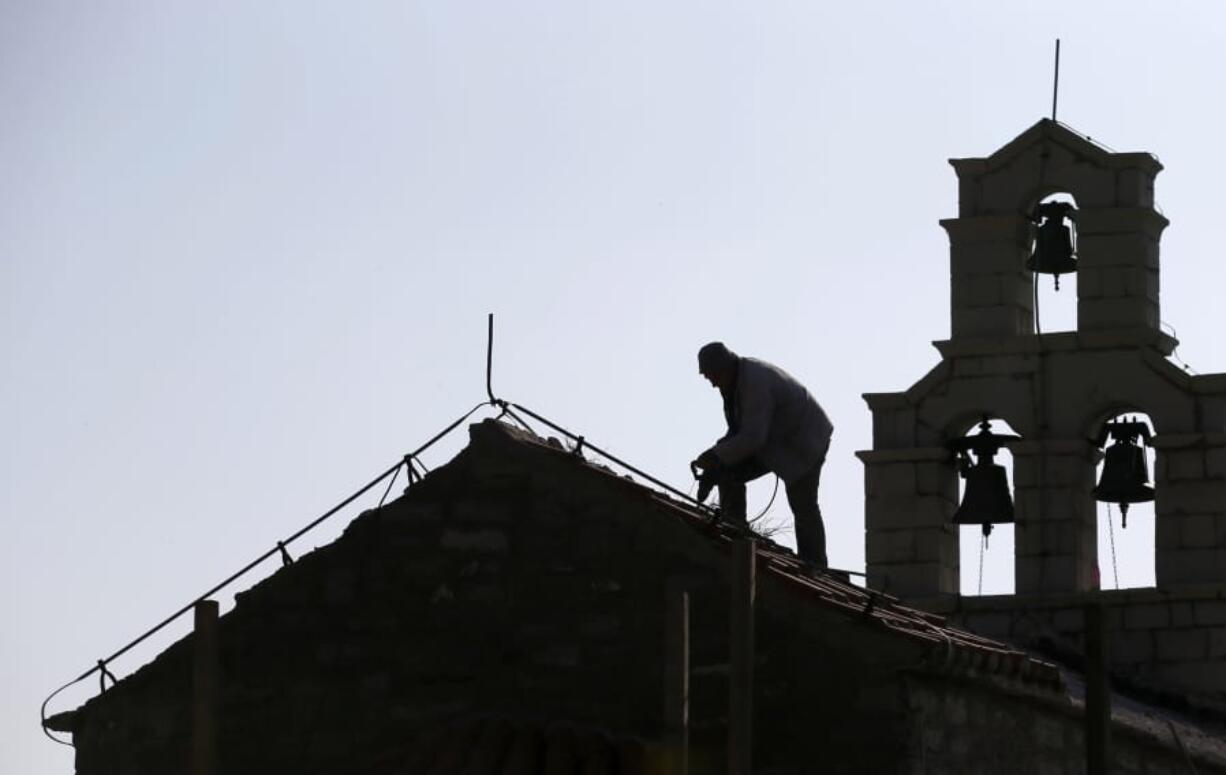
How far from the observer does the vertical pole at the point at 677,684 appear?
47.6 feet

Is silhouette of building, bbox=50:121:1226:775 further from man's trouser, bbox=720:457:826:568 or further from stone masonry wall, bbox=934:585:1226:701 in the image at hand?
stone masonry wall, bbox=934:585:1226:701

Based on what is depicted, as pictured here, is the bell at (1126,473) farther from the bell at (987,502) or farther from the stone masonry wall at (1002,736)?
the stone masonry wall at (1002,736)

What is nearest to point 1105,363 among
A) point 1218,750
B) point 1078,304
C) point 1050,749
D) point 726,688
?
point 1078,304

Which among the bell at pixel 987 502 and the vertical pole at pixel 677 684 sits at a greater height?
the bell at pixel 987 502

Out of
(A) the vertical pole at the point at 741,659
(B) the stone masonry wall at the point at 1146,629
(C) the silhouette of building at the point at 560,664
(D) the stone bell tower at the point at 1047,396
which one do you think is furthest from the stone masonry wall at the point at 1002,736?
(D) the stone bell tower at the point at 1047,396

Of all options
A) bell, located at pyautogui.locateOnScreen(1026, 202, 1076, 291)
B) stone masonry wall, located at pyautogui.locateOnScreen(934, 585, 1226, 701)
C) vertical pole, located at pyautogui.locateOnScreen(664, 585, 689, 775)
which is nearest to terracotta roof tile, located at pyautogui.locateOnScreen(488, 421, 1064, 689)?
vertical pole, located at pyautogui.locateOnScreen(664, 585, 689, 775)

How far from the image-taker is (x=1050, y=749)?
17.2 meters

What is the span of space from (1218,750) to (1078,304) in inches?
138

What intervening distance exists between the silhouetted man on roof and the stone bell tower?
287 centimetres

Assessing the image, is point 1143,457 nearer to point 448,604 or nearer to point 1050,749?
point 1050,749

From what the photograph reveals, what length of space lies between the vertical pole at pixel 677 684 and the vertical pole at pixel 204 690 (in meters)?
1.85

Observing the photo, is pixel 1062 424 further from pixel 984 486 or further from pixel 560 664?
pixel 560 664

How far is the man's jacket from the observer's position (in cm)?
1827

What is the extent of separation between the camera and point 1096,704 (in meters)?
16.5
